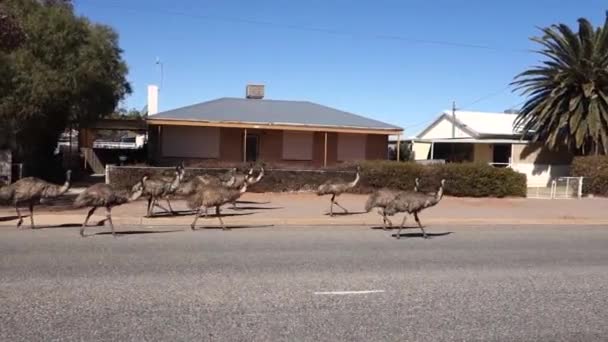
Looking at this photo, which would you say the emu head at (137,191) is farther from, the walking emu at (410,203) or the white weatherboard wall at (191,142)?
the white weatherboard wall at (191,142)

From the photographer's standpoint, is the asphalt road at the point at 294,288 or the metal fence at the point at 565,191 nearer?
the asphalt road at the point at 294,288

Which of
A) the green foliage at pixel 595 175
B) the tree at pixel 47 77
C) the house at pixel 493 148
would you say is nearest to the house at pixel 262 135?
the tree at pixel 47 77

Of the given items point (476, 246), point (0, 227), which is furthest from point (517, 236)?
point (0, 227)

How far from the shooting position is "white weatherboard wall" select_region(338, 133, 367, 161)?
108 ft

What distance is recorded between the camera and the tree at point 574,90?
36375mm

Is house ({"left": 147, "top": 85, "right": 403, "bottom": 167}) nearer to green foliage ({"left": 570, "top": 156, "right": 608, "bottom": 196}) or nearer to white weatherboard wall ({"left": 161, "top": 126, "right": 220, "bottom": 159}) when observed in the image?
white weatherboard wall ({"left": 161, "top": 126, "right": 220, "bottom": 159})

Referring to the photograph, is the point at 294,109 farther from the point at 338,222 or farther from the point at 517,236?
the point at 517,236

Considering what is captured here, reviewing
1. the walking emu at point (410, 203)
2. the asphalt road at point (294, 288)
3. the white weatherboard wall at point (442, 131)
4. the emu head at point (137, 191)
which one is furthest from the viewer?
the white weatherboard wall at point (442, 131)

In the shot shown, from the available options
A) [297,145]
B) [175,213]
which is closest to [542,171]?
[297,145]

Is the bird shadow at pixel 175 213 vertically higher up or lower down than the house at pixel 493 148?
lower down

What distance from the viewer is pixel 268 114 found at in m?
33.3

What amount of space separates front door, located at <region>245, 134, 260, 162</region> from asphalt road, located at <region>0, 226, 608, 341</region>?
18505 mm

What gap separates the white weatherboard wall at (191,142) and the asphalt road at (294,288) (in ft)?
55.9

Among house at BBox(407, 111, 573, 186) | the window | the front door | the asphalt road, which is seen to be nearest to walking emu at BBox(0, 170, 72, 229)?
the asphalt road
